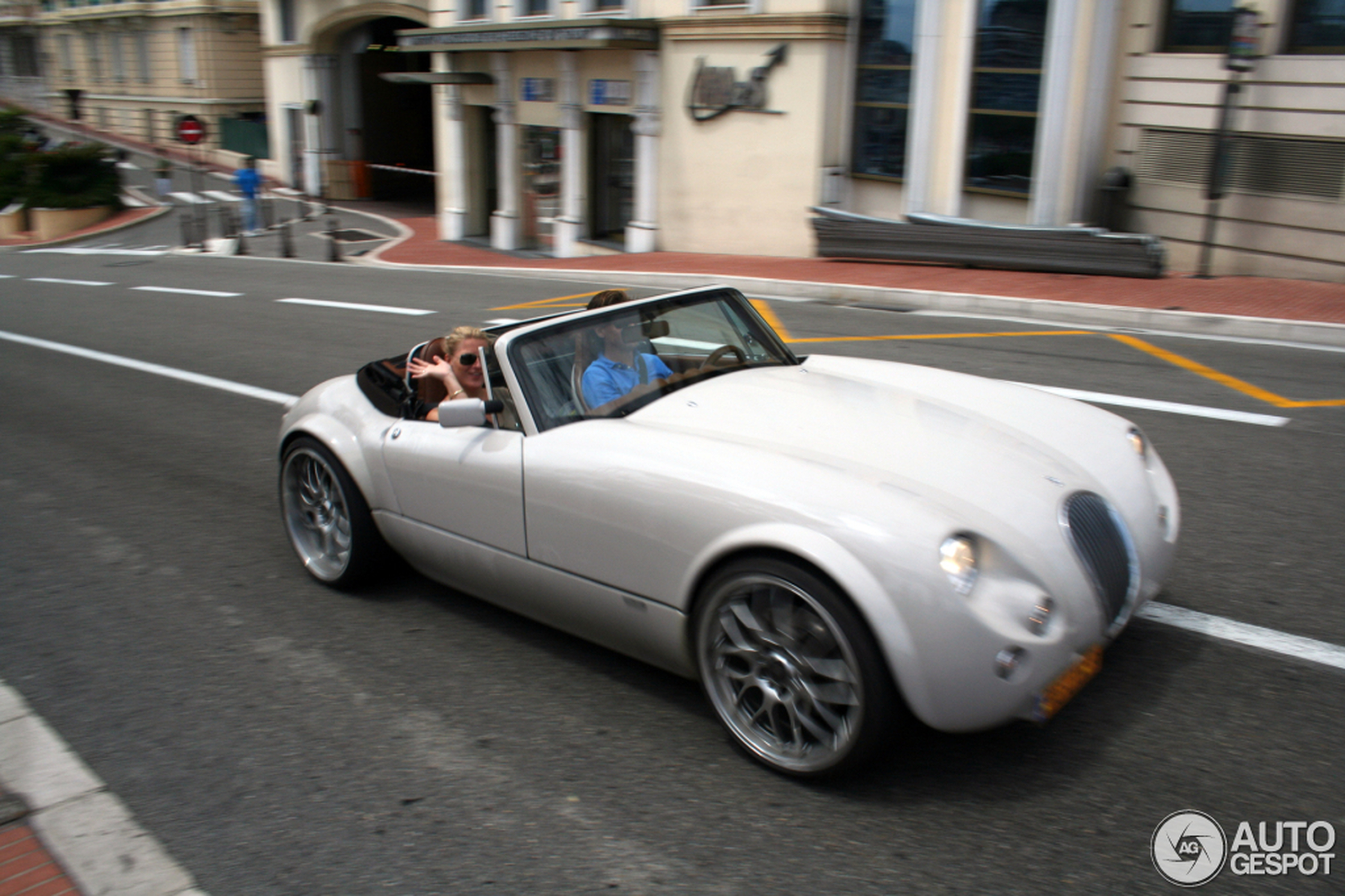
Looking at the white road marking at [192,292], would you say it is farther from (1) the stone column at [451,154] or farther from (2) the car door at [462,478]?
(2) the car door at [462,478]

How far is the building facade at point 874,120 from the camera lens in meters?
13.1

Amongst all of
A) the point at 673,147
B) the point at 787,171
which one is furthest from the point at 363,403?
the point at 673,147

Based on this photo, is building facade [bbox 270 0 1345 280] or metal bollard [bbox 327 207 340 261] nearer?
building facade [bbox 270 0 1345 280]

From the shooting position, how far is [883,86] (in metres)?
17.5

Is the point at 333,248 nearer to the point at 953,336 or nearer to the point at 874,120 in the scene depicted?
the point at 874,120

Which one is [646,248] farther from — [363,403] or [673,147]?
[363,403]

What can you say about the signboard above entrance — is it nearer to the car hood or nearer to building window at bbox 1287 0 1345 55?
building window at bbox 1287 0 1345 55

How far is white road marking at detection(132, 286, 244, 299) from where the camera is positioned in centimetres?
1495

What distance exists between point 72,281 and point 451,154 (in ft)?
37.4

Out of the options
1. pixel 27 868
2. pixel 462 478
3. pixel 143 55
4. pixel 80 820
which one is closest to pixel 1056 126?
pixel 462 478

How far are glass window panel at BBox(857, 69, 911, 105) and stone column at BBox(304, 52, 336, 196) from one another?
A: 24611 mm

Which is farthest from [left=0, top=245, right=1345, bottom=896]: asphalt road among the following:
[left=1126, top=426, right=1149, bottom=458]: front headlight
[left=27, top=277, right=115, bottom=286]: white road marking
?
[left=27, top=277, right=115, bottom=286]: white road marking

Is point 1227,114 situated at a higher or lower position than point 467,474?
higher

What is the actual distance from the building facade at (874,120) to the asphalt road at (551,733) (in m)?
8.40
